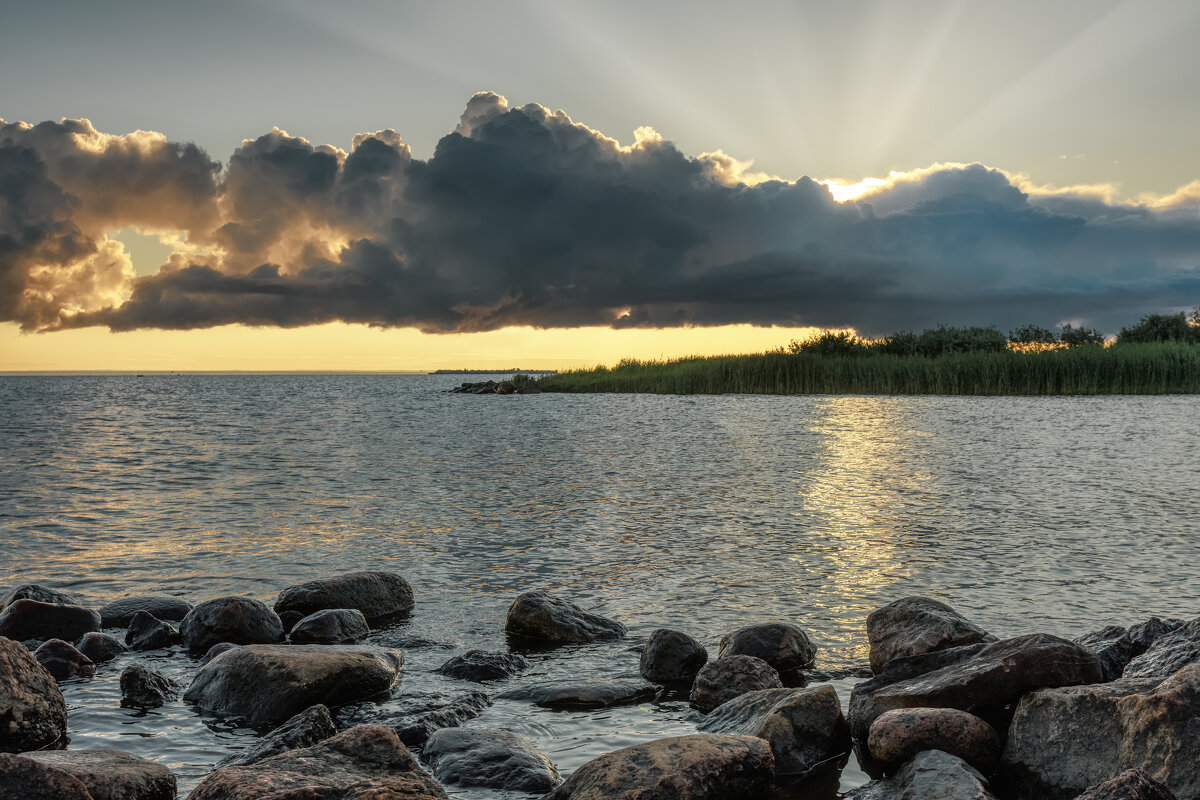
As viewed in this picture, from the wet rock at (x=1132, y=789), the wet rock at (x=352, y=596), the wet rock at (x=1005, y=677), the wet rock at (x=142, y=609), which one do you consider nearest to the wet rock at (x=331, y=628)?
the wet rock at (x=352, y=596)

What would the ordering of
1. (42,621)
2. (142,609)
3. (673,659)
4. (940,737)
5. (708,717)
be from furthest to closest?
(142,609) < (42,621) < (673,659) < (708,717) < (940,737)

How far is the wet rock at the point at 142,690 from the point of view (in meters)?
6.96

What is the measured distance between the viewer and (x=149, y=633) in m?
8.84

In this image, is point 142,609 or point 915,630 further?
point 142,609

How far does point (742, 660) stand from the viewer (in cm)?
705

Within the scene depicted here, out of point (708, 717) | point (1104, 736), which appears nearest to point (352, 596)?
point (708, 717)

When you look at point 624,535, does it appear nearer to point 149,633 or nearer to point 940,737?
point 149,633

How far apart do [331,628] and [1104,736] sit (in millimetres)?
7435

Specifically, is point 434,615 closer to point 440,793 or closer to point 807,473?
point 440,793

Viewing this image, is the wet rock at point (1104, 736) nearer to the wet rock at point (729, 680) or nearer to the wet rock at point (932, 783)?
the wet rock at point (932, 783)

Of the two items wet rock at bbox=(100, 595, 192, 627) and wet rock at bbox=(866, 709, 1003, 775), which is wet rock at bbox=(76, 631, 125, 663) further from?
wet rock at bbox=(866, 709, 1003, 775)

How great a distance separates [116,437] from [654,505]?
117 feet

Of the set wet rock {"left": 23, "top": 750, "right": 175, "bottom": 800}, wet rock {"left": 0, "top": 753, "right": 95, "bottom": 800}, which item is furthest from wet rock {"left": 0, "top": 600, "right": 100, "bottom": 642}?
wet rock {"left": 0, "top": 753, "right": 95, "bottom": 800}

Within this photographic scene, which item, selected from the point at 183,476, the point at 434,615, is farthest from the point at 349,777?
the point at 183,476
